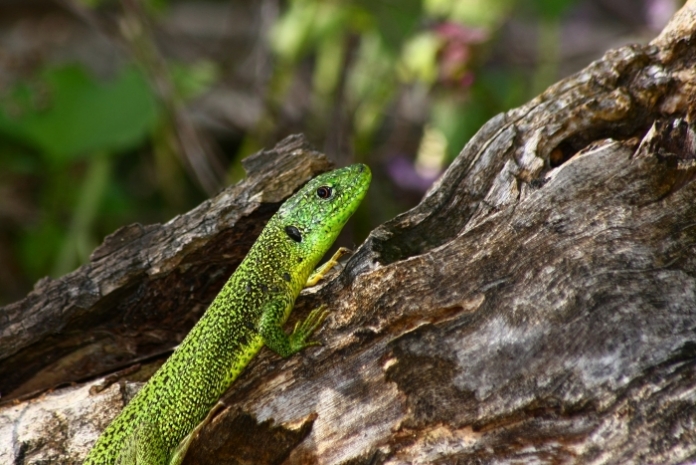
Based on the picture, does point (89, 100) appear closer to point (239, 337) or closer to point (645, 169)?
point (239, 337)

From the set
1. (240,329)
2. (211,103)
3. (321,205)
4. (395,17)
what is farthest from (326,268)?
(211,103)

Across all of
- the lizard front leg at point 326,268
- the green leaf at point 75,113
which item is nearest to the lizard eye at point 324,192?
the lizard front leg at point 326,268

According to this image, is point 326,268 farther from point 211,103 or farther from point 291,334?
point 211,103

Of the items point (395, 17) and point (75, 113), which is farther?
point (75, 113)

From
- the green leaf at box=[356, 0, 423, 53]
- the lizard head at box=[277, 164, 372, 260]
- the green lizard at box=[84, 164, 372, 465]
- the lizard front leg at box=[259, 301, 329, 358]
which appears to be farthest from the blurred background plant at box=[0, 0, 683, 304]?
the lizard front leg at box=[259, 301, 329, 358]

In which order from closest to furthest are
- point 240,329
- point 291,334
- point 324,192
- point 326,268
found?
point 291,334 < point 240,329 < point 324,192 < point 326,268

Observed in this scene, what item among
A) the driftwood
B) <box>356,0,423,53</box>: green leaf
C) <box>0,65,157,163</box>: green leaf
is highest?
<box>0,65,157,163</box>: green leaf

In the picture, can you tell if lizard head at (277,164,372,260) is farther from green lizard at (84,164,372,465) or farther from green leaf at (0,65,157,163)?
green leaf at (0,65,157,163)
